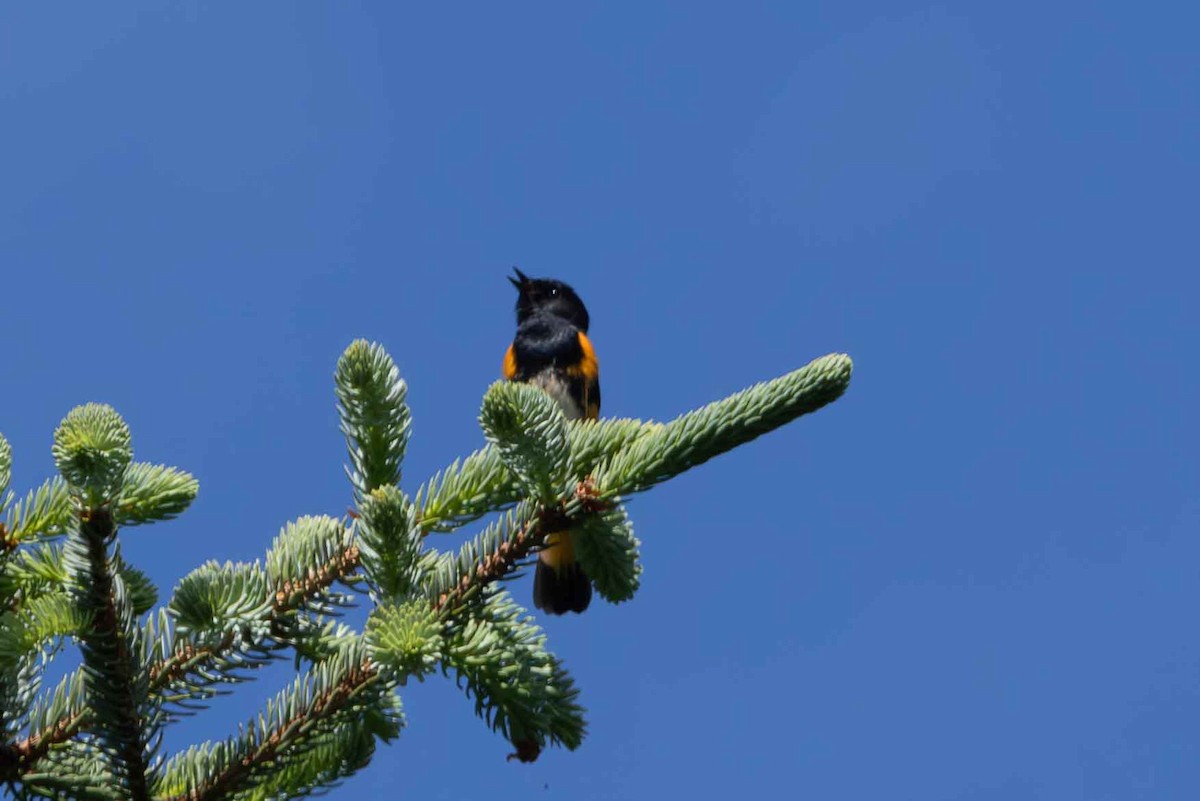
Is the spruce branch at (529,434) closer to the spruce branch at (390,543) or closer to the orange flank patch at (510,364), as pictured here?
the spruce branch at (390,543)

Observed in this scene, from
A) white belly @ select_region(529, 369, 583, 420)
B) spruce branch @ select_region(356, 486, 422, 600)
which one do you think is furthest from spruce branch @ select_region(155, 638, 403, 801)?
white belly @ select_region(529, 369, 583, 420)

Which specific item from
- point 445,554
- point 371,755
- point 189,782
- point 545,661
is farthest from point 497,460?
point 189,782

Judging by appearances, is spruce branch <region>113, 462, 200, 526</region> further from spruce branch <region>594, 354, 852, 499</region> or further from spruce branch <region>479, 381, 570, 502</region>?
spruce branch <region>594, 354, 852, 499</region>

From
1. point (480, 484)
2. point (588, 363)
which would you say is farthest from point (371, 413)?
point (588, 363)

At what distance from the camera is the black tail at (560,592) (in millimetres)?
4473

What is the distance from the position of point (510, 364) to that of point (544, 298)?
40.8 inches

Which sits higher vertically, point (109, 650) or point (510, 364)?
point (510, 364)

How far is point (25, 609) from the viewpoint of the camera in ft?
5.27

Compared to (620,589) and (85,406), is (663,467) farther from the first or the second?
(85,406)

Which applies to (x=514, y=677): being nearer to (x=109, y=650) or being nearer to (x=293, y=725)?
(x=293, y=725)

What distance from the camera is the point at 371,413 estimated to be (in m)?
1.77

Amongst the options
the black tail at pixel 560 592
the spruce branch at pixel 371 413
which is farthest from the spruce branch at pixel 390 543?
the black tail at pixel 560 592

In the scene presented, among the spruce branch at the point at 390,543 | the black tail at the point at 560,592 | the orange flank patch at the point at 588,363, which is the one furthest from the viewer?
the orange flank patch at the point at 588,363

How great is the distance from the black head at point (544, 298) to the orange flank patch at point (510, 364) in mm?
785
